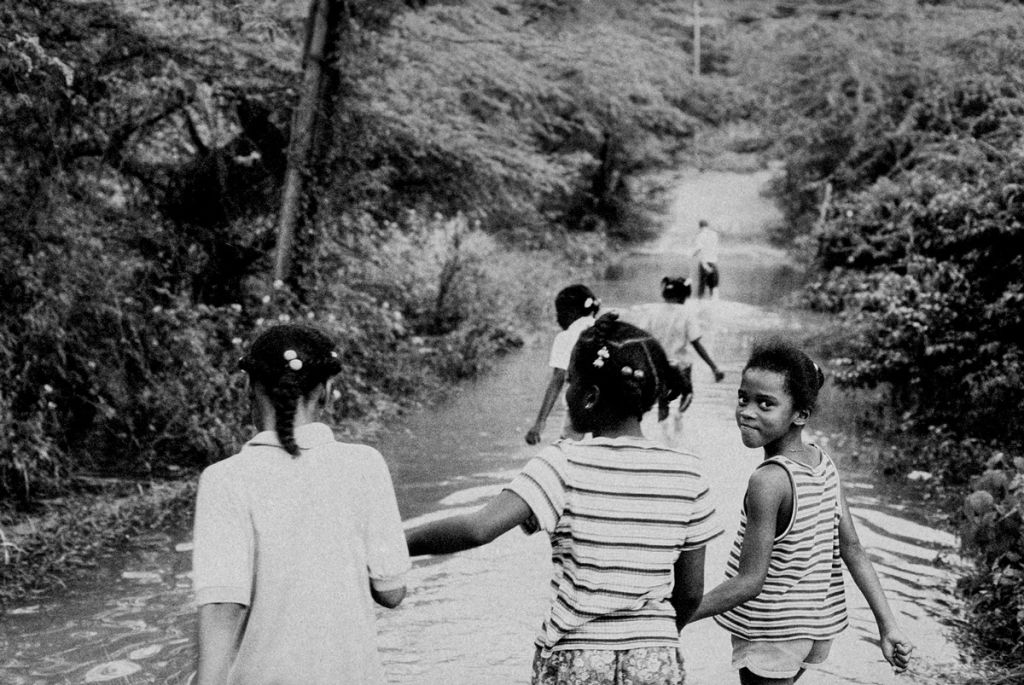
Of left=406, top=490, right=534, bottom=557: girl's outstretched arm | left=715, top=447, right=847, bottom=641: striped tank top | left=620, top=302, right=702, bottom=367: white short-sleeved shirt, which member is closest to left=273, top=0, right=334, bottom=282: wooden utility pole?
left=620, top=302, right=702, bottom=367: white short-sleeved shirt

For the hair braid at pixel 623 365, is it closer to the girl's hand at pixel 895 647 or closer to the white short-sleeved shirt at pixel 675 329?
the girl's hand at pixel 895 647

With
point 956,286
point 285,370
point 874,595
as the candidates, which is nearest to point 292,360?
point 285,370

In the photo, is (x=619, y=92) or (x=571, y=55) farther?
(x=619, y=92)

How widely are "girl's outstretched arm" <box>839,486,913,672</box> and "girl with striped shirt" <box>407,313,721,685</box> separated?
90 cm

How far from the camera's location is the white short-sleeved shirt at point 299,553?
2.38 metres

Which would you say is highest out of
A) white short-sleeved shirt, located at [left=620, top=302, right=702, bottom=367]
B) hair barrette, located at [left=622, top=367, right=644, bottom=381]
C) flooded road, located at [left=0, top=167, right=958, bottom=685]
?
hair barrette, located at [left=622, top=367, right=644, bottom=381]

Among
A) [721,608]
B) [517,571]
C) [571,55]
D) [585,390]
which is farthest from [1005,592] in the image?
[571,55]

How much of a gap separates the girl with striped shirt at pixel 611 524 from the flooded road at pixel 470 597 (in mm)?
2622

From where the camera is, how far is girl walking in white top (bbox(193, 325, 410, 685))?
2373mm

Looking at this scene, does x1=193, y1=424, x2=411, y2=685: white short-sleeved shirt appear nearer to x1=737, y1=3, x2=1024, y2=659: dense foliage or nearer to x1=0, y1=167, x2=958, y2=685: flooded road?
x1=0, y1=167, x2=958, y2=685: flooded road

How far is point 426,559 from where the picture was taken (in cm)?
707

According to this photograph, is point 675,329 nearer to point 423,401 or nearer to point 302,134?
point 423,401

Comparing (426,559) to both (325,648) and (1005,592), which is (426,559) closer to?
(1005,592)

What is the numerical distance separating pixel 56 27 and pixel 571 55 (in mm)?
5040
